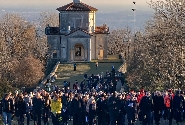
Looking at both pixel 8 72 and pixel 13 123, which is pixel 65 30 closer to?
pixel 8 72

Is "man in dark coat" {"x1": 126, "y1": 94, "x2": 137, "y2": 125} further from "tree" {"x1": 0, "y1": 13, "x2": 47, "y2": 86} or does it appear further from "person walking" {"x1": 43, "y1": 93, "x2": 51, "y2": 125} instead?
"tree" {"x1": 0, "y1": 13, "x2": 47, "y2": 86}

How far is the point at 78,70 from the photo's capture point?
6412 centimetres

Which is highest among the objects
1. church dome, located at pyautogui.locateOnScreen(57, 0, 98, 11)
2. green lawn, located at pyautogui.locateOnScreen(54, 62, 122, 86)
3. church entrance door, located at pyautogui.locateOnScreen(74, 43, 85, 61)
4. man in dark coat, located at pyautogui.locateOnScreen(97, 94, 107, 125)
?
church dome, located at pyautogui.locateOnScreen(57, 0, 98, 11)

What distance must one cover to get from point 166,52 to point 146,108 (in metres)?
11.1

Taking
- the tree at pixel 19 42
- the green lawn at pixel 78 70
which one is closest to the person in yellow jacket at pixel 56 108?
the green lawn at pixel 78 70

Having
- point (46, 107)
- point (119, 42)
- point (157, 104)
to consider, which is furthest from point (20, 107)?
point (119, 42)

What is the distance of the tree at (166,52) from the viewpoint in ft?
114

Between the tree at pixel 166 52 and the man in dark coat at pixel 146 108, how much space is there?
7.90 metres

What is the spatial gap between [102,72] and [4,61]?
1086 cm

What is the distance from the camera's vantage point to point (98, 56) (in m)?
78.9

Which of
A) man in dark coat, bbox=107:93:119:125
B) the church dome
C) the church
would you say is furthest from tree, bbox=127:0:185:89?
the church dome

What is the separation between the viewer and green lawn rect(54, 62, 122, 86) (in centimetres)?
5825

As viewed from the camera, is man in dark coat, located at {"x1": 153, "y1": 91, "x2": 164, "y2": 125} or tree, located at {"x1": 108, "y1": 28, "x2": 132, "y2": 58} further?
tree, located at {"x1": 108, "y1": 28, "x2": 132, "y2": 58}

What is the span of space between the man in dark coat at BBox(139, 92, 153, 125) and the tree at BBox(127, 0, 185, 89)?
7.90m
